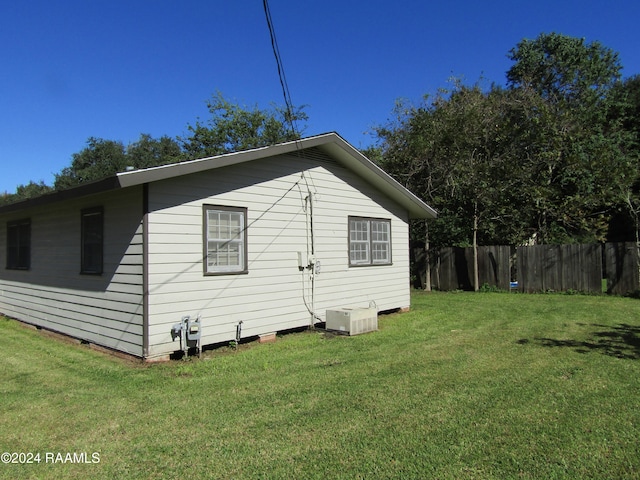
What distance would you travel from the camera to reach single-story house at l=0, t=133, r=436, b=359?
22.0 feet

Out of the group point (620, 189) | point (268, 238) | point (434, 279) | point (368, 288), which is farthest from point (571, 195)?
point (268, 238)

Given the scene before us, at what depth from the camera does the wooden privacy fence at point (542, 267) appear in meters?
14.6

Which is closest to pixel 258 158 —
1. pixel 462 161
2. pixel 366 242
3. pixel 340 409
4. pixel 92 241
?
pixel 92 241

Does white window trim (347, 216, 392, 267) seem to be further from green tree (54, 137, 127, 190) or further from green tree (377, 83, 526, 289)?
green tree (54, 137, 127, 190)

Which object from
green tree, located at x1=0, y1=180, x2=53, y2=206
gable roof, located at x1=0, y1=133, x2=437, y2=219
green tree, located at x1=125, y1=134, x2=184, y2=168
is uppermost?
green tree, located at x1=125, y1=134, x2=184, y2=168

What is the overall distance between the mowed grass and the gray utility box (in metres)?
0.60

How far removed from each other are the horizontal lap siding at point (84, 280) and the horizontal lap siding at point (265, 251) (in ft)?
1.25

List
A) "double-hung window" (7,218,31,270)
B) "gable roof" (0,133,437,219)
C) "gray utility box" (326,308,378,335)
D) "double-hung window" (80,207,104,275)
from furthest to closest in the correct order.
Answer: "double-hung window" (7,218,31,270)
"gray utility box" (326,308,378,335)
"double-hung window" (80,207,104,275)
"gable roof" (0,133,437,219)

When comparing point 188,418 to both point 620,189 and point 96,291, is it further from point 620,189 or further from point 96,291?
point 620,189

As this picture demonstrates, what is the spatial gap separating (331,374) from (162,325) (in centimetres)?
268

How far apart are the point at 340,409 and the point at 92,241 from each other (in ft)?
18.2

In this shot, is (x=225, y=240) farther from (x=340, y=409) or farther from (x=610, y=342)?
(x=610, y=342)

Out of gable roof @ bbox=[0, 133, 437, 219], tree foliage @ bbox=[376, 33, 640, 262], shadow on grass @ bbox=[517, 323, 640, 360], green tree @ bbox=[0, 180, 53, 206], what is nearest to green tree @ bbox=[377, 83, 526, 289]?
tree foliage @ bbox=[376, 33, 640, 262]

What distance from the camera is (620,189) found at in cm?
1559
